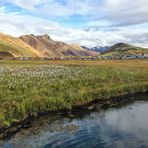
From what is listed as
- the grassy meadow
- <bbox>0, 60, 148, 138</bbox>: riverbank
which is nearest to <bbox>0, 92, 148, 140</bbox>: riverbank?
<bbox>0, 60, 148, 138</bbox>: riverbank

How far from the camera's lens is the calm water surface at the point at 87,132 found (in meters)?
26.5

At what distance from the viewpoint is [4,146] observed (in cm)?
2634

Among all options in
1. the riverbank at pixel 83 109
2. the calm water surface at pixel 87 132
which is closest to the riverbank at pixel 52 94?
the riverbank at pixel 83 109

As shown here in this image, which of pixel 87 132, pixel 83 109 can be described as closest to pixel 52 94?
pixel 83 109

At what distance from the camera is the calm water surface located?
26.5 m

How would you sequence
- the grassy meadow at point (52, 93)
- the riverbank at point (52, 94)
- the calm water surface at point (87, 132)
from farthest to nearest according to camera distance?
the grassy meadow at point (52, 93) → the riverbank at point (52, 94) → the calm water surface at point (87, 132)

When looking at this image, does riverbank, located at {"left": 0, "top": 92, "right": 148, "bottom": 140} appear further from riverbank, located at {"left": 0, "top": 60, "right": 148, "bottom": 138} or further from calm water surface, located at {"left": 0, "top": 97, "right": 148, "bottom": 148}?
calm water surface, located at {"left": 0, "top": 97, "right": 148, "bottom": 148}

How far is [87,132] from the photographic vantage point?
30.1 m

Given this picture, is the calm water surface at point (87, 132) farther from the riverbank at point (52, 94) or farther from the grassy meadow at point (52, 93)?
the grassy meadow at point (52, 93)

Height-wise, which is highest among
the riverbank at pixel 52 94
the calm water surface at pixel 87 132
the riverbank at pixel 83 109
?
the riverbank at pixel 52 94

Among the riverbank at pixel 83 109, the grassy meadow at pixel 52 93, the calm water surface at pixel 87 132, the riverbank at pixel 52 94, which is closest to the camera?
the calm water surface at pixel 87 132

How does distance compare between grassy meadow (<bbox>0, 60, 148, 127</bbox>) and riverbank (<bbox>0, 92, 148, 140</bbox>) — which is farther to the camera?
grassy meadow (<bbox>0, 60, 148, 127</bbox>)

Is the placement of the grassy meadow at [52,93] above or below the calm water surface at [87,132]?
above

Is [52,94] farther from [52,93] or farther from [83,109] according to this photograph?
[83,109]
